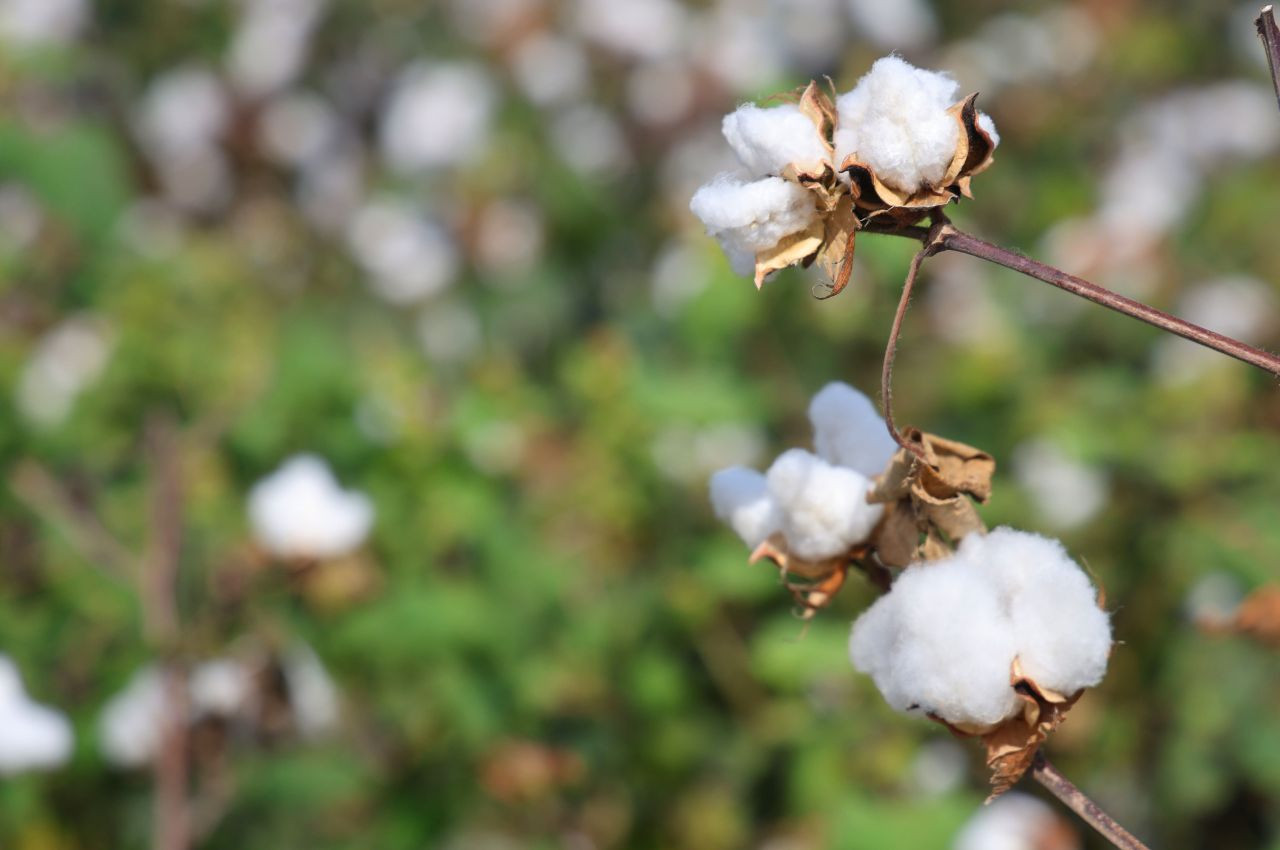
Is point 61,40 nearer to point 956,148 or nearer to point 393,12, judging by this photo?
point 393,12

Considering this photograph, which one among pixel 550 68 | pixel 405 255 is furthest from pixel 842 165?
pixel 550 68

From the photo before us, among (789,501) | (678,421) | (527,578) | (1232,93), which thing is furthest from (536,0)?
(789,501)

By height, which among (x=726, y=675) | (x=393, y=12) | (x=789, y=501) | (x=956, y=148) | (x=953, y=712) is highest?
(x=393, y=12)

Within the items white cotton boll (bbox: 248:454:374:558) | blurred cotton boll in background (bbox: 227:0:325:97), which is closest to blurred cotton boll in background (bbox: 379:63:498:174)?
blurred cotton boll in background (bbox: 227:0:325:97)

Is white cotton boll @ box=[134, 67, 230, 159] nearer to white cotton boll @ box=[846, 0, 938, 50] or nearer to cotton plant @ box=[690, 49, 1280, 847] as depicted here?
white cotton boll @ box=[846, 0, 938, 50]

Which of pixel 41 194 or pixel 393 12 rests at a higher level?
pixel 393 12

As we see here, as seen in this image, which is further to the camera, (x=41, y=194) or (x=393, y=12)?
(x=393, y=12)

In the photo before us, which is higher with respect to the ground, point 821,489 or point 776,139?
point 776,139

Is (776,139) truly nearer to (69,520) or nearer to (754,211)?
(754,211)
